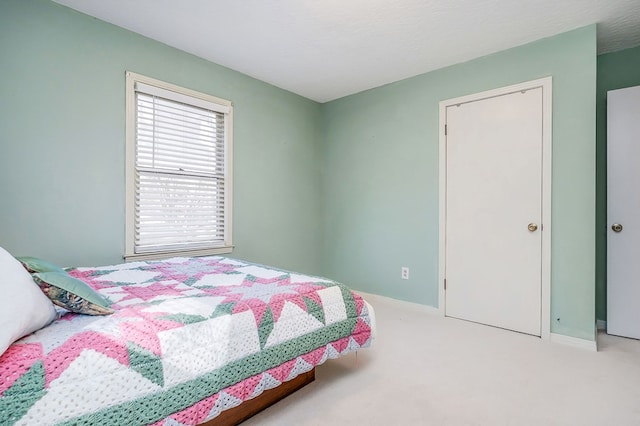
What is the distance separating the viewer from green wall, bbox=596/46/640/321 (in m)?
2.80

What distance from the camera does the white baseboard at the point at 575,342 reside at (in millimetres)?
2350

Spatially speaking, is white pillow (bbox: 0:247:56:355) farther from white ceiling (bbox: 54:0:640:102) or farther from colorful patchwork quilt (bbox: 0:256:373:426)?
white ceiling (bbox: 54:0:640:102)

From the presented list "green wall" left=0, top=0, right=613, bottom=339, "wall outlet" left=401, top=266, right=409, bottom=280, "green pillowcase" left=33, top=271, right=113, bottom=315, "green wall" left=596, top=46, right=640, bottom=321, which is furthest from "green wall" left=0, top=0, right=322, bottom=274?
"green wall" left=596, top=46, right=640, bottom=321

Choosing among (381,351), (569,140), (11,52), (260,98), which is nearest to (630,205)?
(569,140)

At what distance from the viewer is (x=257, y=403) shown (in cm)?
157

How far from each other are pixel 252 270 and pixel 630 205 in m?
3.12

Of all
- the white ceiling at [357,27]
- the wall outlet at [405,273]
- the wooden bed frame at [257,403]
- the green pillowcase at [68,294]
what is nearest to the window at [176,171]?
the white ceiling at [357,27]

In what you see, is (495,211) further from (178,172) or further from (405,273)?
(178,172)

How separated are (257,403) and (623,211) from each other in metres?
3.22

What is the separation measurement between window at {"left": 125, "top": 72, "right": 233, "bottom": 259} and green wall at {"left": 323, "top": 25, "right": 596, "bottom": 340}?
4.84ft

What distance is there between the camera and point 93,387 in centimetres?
96

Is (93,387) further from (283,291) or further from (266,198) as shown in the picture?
(266,198)

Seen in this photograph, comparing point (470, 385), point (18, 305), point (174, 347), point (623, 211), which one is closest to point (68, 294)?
point (18, 305)

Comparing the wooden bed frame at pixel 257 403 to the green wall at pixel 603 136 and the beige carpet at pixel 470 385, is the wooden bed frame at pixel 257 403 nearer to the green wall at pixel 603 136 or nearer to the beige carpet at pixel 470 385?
the beige carpet at pixel 470 385
